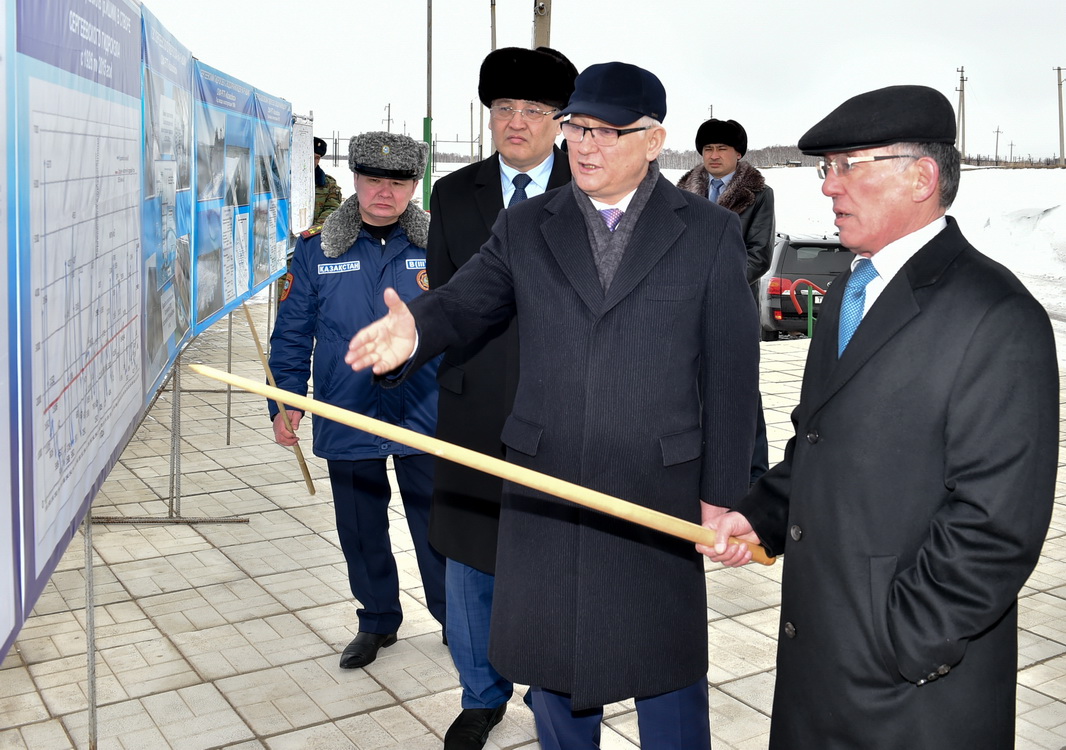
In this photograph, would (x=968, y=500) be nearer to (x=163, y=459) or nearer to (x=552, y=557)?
(x=552, y=557)

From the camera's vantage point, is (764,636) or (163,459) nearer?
(764,636)

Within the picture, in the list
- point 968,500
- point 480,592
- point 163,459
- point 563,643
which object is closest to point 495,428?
point 480,592

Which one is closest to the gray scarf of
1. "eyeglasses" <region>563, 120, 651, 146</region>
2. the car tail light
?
"eyeglasses" <region>563, 120, 651, 146</region>

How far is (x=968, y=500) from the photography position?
1.99 m

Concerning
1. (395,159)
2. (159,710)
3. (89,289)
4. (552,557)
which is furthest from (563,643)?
(395,159)

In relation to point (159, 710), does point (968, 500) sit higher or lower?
higher

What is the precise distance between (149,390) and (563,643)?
1.86 metres

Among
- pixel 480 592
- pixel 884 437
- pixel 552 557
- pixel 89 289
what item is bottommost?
pixel 480 592

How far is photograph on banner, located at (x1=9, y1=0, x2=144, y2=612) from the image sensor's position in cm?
217

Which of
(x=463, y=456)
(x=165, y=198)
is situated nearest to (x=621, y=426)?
(x=463, y=456)

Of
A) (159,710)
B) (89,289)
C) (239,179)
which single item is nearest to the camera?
(89,289)

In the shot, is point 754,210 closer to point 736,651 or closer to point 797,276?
point 736,651

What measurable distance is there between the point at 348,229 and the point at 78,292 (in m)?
1.78

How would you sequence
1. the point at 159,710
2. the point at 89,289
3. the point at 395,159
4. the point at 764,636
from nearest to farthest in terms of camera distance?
the point at 89,289, the point at 159,710, the point at 395,159, the point at 764,636
